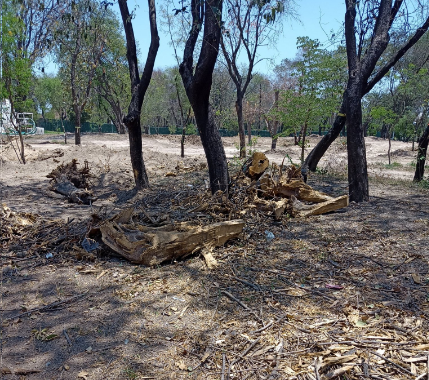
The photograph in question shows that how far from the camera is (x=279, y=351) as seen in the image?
2625 millimetres

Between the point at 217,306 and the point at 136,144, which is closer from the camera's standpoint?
the point at 217,306

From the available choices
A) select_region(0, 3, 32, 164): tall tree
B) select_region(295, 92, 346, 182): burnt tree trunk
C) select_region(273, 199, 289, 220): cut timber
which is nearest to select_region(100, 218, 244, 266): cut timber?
select_region(273, 199, 289, 220): cut timber

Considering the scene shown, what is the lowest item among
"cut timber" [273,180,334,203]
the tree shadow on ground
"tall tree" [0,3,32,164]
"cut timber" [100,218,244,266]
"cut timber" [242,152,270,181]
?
the tree shadow on ground

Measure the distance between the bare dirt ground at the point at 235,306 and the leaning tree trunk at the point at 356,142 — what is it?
112 centimetres

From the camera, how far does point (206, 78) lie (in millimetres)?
5902

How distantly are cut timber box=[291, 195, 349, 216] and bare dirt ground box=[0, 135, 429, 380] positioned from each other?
11.5 inches

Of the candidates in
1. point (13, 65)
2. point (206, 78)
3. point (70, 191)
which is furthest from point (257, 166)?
point (13, 65)

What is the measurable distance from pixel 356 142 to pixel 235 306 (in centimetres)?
465

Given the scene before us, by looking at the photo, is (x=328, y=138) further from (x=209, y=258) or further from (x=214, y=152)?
(x=209, y=258)

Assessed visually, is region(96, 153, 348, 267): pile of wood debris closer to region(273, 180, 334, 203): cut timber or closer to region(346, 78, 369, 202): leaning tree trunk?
region(273, 180, 334, 203): cut timber

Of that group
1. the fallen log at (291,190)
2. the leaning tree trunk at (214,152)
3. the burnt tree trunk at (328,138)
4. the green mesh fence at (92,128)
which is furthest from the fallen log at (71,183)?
the green mesh fence at (92,128)

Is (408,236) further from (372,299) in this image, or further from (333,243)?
(372,299)

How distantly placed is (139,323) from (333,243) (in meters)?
2.82

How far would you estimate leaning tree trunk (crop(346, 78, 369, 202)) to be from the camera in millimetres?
6688
